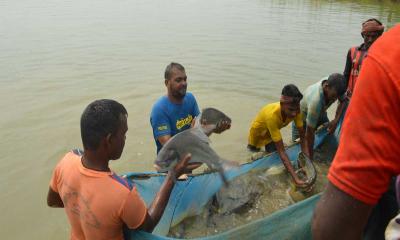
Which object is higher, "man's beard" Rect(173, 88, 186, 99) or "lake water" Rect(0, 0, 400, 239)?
"man's beard" Rect(173, 88, 186, 99)

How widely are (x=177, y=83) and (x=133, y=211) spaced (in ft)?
6.50

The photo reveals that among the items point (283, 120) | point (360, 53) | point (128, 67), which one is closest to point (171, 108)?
point (283, 120)

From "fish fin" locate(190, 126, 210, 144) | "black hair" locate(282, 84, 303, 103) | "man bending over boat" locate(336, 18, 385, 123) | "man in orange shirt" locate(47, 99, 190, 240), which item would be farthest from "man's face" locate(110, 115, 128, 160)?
"man bending over boat" locate(336, 18, 385, 123)

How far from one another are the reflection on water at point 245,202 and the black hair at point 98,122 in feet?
5.39

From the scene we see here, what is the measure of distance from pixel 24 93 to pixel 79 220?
7.12 metres

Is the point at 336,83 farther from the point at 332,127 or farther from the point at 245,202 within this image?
the point at 245,202

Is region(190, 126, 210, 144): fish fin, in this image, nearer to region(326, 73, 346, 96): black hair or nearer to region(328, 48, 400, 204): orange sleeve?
region(328, 48, 400, 204): orange sleeve

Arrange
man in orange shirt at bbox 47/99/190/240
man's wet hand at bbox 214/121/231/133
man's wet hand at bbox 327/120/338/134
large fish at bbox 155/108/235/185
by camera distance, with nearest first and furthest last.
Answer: man in orange shirt at bbox 47/99/190/240 < large fish at bbox 155/108/235/185 < man's wet hand at bbox 214/121/231/133 < man's wet hand at bbox 327/120/338/134

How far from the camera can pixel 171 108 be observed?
153 inches

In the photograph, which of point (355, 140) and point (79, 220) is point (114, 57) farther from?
point (355, 140)

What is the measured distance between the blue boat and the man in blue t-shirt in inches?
25.3

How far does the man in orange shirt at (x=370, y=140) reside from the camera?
0.80 meters

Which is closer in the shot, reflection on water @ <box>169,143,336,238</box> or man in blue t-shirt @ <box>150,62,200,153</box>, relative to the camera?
reflection on water @ <box>169,143,336,238</box>

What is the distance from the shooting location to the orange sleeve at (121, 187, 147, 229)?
80.9 inches
